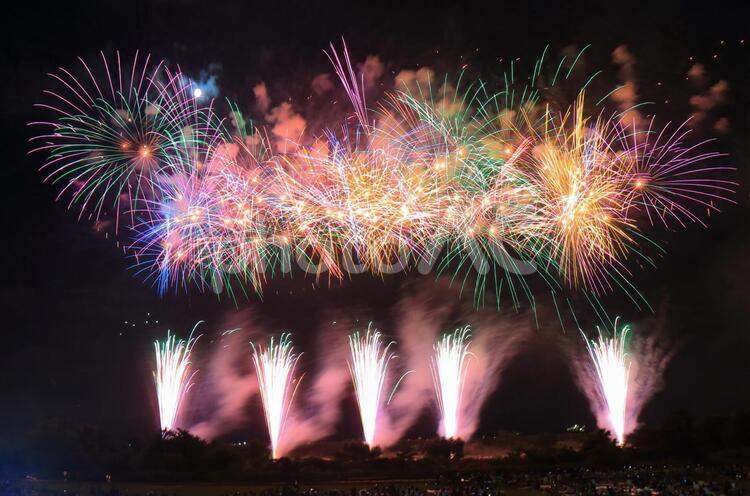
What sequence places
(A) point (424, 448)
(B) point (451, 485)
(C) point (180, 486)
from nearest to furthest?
(B) point (451, 485) < (C) point (180, 486) < (A) point (424, 448)

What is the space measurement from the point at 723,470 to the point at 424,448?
738 inches

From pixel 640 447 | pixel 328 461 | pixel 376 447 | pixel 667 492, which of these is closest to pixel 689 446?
pixel 640 447

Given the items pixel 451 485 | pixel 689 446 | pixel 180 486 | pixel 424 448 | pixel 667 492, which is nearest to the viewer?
pixel 667 492

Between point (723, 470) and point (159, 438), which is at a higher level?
point (159, 438)

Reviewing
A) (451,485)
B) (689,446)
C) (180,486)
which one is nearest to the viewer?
(451,485)

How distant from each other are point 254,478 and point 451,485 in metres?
13.4

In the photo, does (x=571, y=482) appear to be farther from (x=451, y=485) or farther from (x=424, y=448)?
(x=424, y=448)

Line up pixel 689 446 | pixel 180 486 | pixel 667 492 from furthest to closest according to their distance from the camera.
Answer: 1. pixel 689 446
2. pixel 180 486
3. pixel 667 492

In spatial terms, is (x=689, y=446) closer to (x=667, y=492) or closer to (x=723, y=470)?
(x=723, y=470)

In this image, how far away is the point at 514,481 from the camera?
123 feet

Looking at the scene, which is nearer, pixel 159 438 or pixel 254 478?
pixel 254 478

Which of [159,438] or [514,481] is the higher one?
[159,438]

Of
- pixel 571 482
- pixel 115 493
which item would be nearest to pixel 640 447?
pixel 571 482

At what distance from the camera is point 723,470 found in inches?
1511
